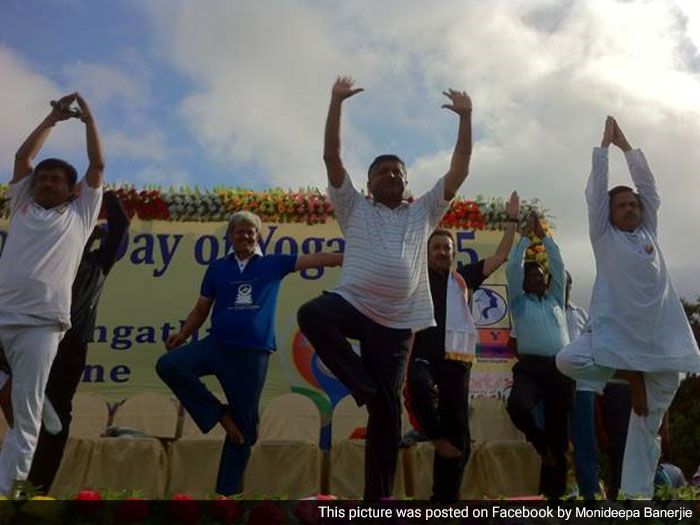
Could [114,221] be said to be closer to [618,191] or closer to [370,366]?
[370,366]

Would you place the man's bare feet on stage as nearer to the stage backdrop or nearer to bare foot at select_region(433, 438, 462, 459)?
bare foot at select_region(433, 438, 462, 459)

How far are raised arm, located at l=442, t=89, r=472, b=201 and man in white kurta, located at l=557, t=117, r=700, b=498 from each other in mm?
686

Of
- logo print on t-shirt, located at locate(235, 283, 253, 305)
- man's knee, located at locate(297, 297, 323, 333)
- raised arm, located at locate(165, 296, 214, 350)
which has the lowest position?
man's knee, located at locate(297, 297, 323, 333)

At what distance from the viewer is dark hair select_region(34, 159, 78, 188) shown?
336cm

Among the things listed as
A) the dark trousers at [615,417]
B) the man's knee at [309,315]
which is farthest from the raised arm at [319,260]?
the dark trousers at [615,417]

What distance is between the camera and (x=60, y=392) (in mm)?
3729

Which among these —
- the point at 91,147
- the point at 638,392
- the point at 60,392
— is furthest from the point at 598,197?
the point at 60,392

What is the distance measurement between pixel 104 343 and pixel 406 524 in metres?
4.97

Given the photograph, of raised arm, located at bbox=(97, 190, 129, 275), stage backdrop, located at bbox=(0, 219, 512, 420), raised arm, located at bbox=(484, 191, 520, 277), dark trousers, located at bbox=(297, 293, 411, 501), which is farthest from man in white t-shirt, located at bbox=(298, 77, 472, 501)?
stage backdrop, located at bbox=(0, 219, 512, 420)

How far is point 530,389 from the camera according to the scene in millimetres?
4449

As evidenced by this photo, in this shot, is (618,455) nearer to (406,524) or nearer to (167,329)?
(406,524)

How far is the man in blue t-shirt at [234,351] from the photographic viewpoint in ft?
11.5

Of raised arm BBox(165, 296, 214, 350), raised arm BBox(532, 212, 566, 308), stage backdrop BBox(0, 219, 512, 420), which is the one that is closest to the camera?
raised arm BBox(165, 296, 214, 350)

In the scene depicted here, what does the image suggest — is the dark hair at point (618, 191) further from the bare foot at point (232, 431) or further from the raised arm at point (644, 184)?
the bare foot at point (232, 431)
